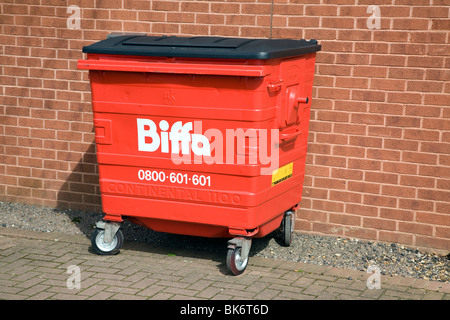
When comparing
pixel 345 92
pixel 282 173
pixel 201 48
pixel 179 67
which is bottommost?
pixel 282 173

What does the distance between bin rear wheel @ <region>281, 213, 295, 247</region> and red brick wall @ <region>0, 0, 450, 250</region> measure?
41 centimetres

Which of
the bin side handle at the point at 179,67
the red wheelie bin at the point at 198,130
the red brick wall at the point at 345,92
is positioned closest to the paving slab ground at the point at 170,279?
the red wheelie bin at the point at 198,130

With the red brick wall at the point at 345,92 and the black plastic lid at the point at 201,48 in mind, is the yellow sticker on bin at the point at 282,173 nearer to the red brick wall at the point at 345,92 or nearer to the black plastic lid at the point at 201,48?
the red brick wall at the point at 345,92

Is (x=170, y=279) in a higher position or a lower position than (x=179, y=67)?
lower

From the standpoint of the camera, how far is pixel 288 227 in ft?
20.8

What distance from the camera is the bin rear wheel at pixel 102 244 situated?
6.08 m

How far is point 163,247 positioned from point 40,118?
2072 mm

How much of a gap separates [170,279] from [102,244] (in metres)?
0.85

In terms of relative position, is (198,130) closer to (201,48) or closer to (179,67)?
(179,67)

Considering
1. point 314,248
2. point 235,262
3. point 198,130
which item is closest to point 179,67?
point 198,130

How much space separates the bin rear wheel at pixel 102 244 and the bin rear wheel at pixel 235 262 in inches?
41.7

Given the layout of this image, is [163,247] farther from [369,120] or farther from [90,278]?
[369,120]
